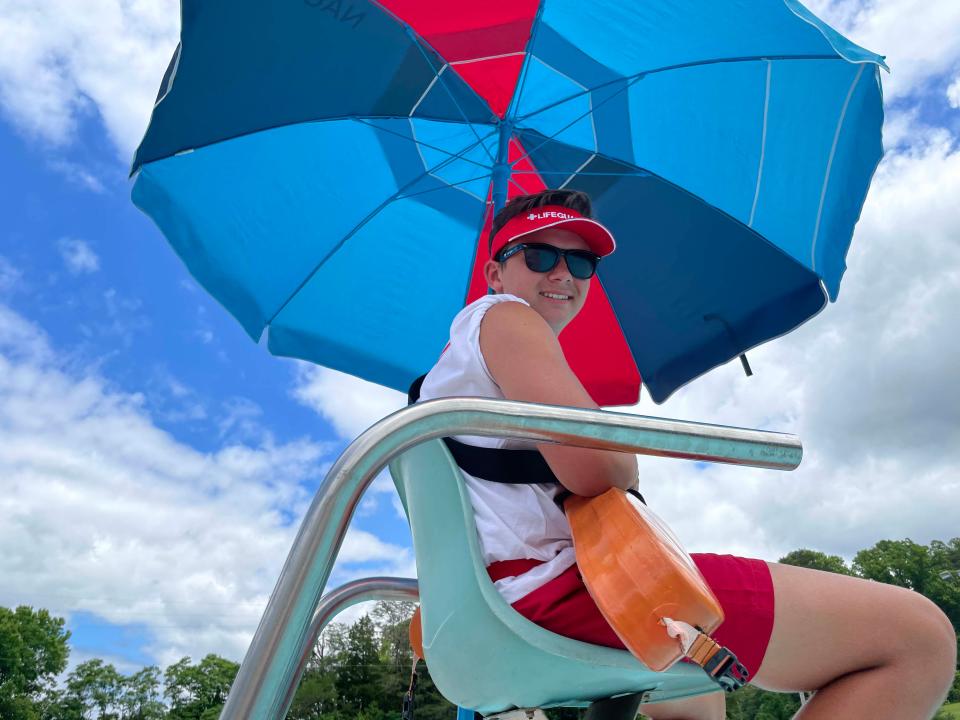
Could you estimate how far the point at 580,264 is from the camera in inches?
70.9

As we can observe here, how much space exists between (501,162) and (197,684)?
4770cm

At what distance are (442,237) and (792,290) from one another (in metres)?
1.64

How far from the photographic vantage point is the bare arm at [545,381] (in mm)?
1212

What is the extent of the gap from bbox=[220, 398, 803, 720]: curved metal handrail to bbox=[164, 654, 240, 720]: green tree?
4560 centimetres

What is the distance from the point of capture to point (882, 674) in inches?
47.8

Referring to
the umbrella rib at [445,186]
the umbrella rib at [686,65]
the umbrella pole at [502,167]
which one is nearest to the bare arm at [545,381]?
the umbrella rib at [686,65]

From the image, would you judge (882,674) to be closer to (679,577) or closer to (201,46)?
(679,577)

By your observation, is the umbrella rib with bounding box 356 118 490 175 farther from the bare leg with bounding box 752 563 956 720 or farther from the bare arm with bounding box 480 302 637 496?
the bare leg with bounding box 752 563 956 720

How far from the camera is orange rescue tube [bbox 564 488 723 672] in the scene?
3.26 ft

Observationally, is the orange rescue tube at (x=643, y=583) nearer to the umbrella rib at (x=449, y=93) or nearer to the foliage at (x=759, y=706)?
the umbrella rib at (x=449, y=93)

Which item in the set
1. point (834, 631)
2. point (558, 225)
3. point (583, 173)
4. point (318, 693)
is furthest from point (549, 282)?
point (318, 693)

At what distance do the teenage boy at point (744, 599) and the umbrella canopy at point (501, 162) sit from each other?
6.30ft

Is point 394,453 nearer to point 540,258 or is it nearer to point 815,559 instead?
point 540,258

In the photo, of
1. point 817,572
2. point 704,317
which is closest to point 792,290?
point 704,317
